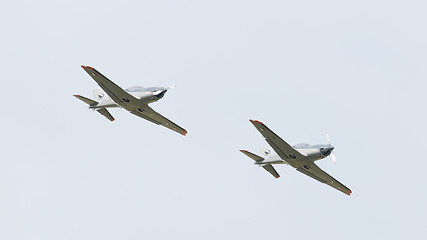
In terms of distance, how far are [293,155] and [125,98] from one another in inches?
829

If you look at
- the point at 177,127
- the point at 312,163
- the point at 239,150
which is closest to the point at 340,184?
the point at 312,163

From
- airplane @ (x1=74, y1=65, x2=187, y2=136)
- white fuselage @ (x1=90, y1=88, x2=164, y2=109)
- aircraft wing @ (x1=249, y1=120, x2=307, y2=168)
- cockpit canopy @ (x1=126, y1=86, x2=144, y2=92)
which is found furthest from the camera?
cockpit canopy @ (x1=126, y1=86, x2=144, y2=92)

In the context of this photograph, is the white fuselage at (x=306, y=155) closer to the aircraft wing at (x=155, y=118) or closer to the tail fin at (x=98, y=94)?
the aircraft wing at (x=155, y=118)

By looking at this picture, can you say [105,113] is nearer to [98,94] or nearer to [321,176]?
[98,94]

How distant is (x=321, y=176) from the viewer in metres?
103

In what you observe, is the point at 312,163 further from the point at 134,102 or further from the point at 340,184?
the point at 134,102

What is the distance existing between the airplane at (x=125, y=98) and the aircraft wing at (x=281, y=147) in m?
12.5

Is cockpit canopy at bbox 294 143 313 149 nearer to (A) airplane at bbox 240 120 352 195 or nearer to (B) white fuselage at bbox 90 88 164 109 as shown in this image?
(A) airplane at bbox 240 120 352 195

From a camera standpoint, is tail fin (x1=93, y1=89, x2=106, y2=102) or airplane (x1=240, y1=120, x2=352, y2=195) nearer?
airplane (x1=240, y1=120, x2=352, y2=195)

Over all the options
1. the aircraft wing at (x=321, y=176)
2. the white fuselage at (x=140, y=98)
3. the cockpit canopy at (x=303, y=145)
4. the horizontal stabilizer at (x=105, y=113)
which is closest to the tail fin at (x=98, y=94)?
the white fuselage at (x=140, y=98)

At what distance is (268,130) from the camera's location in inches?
3617

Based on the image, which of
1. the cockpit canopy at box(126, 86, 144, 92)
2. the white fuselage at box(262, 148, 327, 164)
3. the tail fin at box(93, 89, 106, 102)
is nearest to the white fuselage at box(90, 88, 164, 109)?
the cockpit canopy at box(126, 86, 144, 92)

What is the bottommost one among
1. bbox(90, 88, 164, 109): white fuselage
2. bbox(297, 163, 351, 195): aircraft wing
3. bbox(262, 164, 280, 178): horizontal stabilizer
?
bbox(262, 164, 280, 178): horizontal stabilizer

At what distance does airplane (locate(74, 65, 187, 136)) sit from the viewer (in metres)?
95.2
